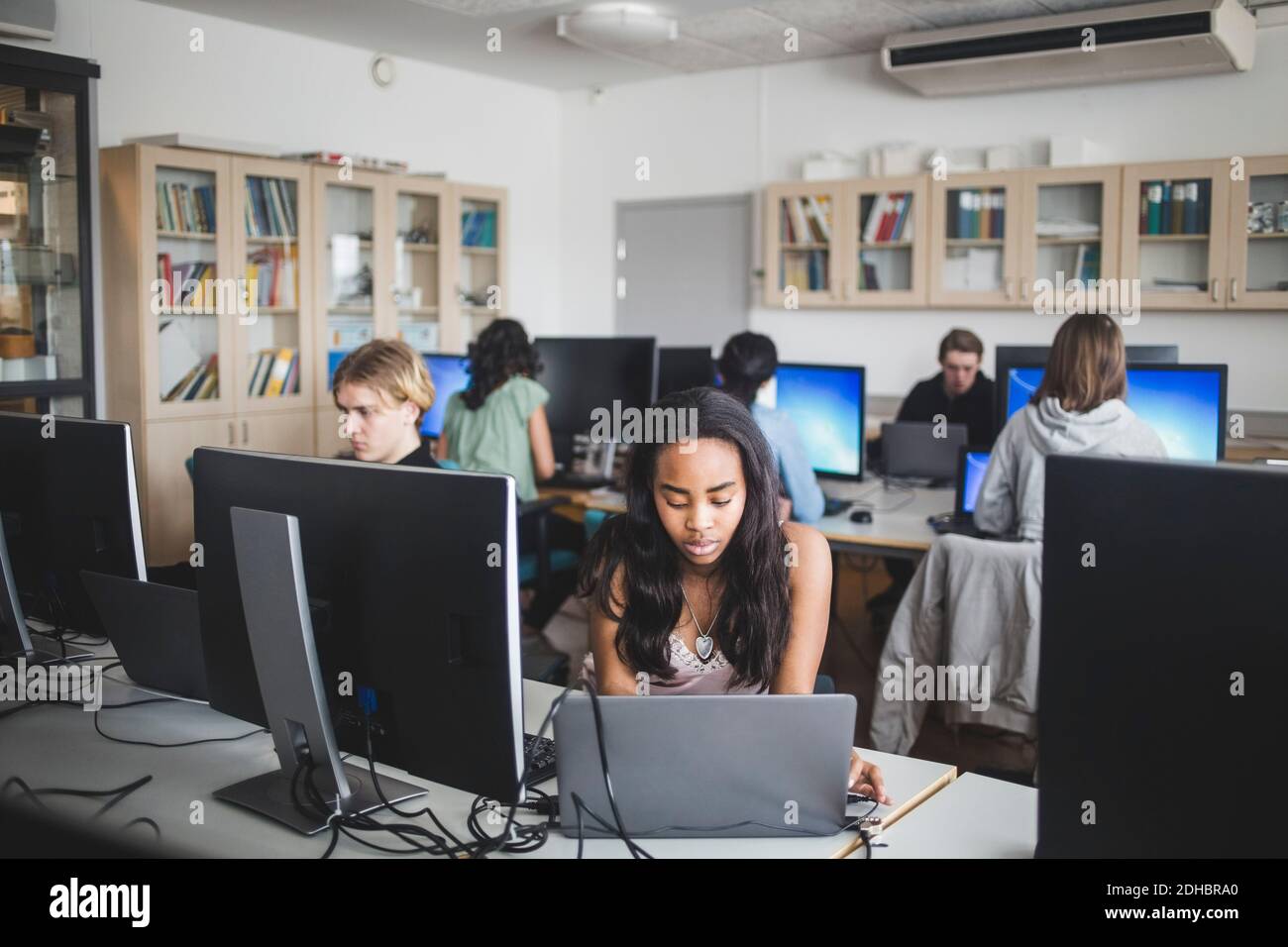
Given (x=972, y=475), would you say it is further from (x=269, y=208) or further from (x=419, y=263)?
(x=419, y=263)

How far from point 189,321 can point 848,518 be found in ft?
9.62

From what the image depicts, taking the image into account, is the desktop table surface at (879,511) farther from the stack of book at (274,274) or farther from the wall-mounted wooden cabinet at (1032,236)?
the wall-mounted wooden cabinet at (1032,236)

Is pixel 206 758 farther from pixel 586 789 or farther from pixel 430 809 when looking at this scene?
pixel 586 789

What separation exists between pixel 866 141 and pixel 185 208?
11.5 ft

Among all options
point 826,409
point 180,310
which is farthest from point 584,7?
point 826,409

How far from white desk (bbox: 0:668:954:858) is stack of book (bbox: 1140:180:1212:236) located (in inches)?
173

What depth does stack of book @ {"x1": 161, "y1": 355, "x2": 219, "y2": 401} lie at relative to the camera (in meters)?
4.95

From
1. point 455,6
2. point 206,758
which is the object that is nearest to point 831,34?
point 455,6

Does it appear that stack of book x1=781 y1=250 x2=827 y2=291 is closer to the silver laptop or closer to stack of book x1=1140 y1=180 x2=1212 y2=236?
stack of book x1=1140 y1=180 x2=1212 y2=236

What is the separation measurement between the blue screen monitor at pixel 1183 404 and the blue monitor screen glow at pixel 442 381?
8.69 feet

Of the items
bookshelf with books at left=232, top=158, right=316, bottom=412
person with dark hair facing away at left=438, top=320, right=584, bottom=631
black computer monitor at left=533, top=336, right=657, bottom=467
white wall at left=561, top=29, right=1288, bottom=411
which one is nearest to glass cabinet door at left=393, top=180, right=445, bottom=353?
bookshelf with books at left=232, top=158, right=316, bottom=412

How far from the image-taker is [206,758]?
1.82 meters

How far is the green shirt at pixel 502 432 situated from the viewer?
4.21 meters

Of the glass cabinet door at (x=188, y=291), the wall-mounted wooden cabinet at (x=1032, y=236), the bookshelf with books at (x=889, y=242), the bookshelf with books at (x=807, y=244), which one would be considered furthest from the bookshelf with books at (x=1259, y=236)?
the glass cabinet door at (x=188, y=291)
